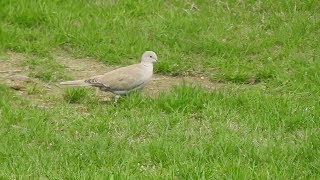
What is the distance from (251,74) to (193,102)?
4.12ft

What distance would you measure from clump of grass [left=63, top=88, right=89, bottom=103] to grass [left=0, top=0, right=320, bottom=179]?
0.4 inches

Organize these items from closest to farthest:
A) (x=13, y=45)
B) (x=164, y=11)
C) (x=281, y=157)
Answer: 1. (x=281, y=157)
2. (x=13, y=45)
3. (x=164, y=11)

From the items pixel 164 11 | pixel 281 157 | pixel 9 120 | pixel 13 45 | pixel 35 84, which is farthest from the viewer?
pixel 164 11

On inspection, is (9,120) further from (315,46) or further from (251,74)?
(315,46)

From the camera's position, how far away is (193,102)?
7422 mm

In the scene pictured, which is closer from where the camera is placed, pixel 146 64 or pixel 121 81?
pixel 121 81

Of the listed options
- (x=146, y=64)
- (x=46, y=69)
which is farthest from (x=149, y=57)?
(x=46, y=69)

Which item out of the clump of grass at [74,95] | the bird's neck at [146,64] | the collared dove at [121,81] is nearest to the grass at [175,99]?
the clump of grass at [74,95]

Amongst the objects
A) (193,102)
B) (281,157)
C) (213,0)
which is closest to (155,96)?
(193,102)

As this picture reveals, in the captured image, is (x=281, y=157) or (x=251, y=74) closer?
(x=281, y=157)

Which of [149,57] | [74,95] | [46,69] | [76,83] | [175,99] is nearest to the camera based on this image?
[175,99]

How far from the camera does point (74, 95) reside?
25.4 ft

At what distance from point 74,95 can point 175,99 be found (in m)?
0.99

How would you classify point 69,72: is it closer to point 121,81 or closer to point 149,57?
point 149,57
